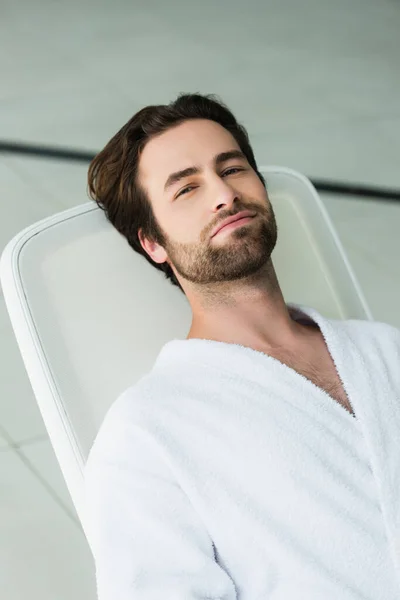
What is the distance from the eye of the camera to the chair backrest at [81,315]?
1.13m

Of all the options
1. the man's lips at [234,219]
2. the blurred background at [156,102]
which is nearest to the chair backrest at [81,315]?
the man's lips at [234,219]

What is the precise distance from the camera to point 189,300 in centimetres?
130

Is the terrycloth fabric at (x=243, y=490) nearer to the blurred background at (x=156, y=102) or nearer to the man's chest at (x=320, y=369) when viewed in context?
the man's chest at (x=320, y=369)

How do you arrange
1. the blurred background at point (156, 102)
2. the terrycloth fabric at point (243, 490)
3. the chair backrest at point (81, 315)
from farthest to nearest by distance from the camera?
the blurred background at point (156, 102) → the chair backrest at point (81, 315) → the terrycloth fabric at point (243, 490)

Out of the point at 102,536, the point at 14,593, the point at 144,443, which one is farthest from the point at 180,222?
the point at 14,593

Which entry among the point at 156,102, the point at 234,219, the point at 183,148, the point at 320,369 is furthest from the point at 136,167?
the point at 156,102

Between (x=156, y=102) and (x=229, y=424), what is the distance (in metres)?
2.30

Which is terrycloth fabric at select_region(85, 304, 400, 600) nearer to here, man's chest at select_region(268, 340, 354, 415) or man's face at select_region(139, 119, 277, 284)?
man's chest at select_region(268, 340, 354, 415)

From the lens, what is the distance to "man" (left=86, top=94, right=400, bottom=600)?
97cm

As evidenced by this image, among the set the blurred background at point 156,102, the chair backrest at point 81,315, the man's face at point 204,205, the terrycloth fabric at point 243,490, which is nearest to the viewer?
the terrycloth fabric at point 243,490

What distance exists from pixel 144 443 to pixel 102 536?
0.41ft

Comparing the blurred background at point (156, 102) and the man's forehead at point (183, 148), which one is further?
the blurred background at point (156, 102)

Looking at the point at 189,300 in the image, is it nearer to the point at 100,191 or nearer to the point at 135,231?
the point at 135,231

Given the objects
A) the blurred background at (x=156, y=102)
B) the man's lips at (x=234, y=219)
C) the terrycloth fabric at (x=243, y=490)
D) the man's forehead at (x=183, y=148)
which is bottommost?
the blurred background at (x=156, y=102)
